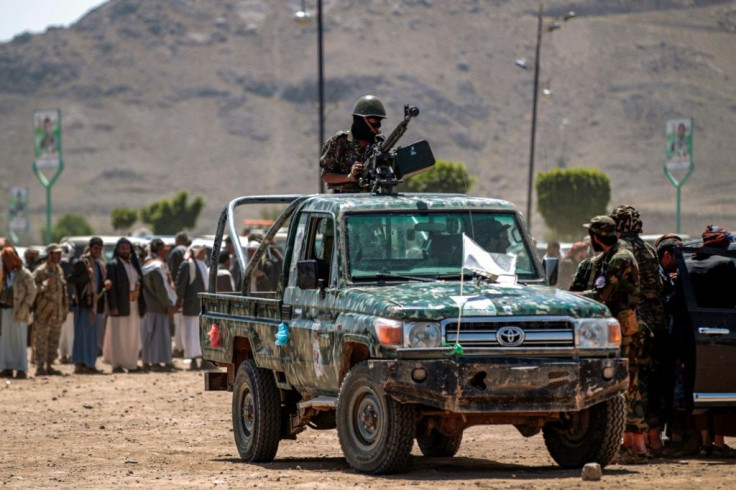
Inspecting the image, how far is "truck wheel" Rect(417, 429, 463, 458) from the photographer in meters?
12.2

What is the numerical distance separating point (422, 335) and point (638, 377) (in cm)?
269

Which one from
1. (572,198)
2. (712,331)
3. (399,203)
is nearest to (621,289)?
(712,331)

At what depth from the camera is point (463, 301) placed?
9719mm

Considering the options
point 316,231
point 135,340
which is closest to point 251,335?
point 316,231

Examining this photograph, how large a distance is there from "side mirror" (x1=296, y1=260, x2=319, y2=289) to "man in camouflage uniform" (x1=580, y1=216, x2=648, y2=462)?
2.00 meters

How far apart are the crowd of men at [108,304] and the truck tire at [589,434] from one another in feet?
37.6

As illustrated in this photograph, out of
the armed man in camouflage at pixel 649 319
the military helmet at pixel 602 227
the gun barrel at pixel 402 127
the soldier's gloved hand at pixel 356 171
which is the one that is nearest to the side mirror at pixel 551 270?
the military helmet at pixel 602 227

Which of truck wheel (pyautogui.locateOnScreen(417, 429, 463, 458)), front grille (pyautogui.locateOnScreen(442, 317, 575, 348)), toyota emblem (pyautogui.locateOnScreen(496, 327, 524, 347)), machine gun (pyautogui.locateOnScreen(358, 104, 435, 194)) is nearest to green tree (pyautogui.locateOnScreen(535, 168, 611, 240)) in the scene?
truck wheel (pyautogui.locateOnScreen(417, 429, 463, 458))

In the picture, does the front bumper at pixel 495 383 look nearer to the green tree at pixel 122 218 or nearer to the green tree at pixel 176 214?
the green tree at pixel 122 218

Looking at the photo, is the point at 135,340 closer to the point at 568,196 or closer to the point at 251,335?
the point at 251,335

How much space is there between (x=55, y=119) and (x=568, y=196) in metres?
68.2

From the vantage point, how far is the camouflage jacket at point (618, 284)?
439 inches

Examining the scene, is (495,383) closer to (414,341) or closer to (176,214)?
(414,341)

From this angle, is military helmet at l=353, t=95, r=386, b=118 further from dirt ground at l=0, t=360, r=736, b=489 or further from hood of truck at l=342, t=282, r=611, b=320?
dirt ground at l=0, t=360, r=736, b=489
